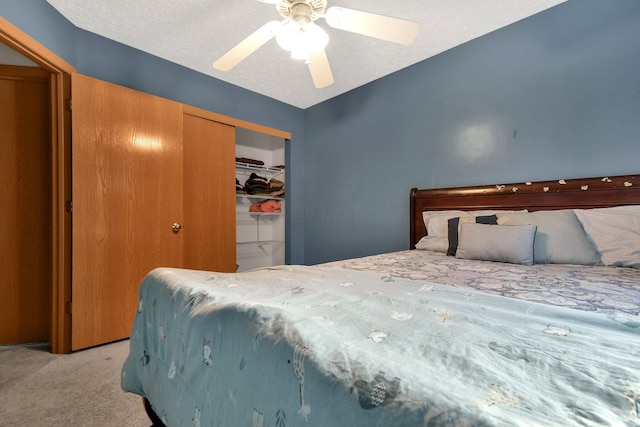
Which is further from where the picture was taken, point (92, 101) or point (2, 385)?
point (92, 101)

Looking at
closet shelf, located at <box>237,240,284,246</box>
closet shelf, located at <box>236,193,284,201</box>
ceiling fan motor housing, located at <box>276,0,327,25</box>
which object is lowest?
closet shelf, located at <box>237,240,284,246</box>

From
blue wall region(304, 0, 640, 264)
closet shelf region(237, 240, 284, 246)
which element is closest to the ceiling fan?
blue wall region(304, 0, 640, 264)

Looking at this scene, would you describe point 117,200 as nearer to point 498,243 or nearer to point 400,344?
point 400,344

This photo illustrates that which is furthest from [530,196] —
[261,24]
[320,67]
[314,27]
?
[261,24]

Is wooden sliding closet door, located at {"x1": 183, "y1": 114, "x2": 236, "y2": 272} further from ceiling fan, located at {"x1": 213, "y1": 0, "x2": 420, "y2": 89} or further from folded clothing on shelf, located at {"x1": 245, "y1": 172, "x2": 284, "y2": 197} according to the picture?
ceiling fan, located at {"x1": 213, "y1": 0, "x2": 420, "y2": 89}

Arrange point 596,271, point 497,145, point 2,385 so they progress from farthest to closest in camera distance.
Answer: point 497,145 → point 2,385 → point 596,271

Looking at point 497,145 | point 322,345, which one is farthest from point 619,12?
point 322,345

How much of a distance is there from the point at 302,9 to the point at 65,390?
2.57 m

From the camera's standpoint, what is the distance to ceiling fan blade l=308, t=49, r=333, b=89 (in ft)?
5.81

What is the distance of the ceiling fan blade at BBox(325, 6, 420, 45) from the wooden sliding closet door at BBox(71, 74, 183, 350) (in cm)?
180

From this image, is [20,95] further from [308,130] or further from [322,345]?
[322,345]

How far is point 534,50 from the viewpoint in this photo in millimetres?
2082

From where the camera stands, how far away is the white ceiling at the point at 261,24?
6.44 feet

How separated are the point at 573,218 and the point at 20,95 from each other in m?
4.16
